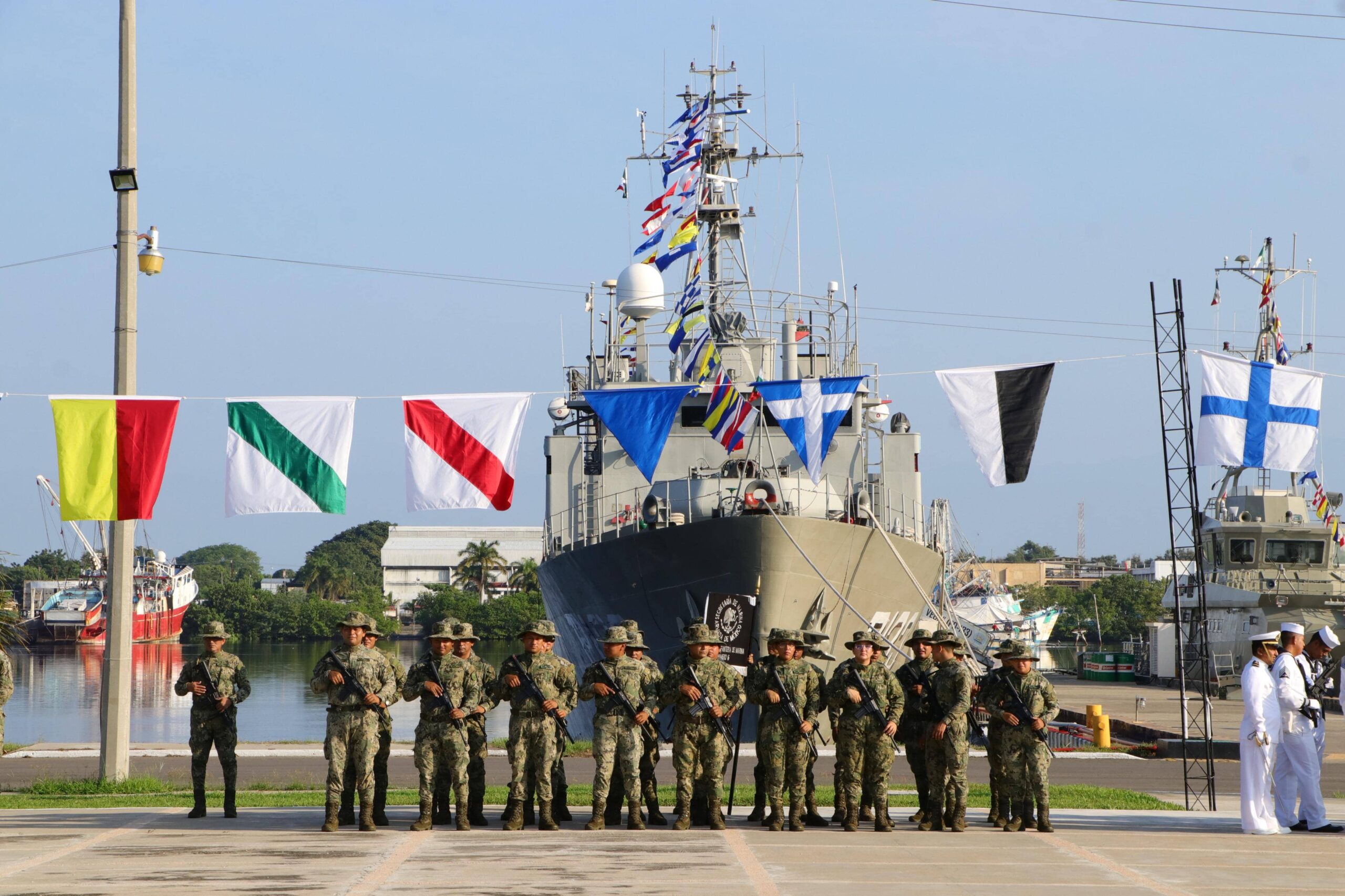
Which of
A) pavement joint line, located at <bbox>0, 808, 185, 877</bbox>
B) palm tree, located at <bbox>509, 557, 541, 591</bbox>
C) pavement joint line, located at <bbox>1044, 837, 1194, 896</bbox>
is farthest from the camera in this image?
palm tree, located at <bbox>509, 557, 541, 591</bbox>

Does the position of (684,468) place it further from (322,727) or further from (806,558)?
(322,727)

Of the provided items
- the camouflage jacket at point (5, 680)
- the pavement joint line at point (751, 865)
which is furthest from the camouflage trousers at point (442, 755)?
the camouflage jacket at point (5, 680)

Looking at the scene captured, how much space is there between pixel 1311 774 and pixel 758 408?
8.16 m

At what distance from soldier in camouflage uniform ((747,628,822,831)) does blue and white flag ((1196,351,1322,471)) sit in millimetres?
5823

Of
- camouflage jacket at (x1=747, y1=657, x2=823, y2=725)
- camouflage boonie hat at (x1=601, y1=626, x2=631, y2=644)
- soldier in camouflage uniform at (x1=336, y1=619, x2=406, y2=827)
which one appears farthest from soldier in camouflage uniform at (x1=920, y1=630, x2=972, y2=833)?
soldier in camouflage uniform at (x1=336, y1=619, x2=406, y2=827)

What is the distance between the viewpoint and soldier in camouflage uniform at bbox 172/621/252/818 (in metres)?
10.1

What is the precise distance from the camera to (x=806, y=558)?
17016 mm

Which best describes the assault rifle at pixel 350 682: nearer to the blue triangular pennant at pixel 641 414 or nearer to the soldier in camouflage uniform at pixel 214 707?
the soldier in camouflage uniform at pixel 214 707

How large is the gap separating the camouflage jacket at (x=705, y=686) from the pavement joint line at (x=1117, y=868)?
2.37 meters

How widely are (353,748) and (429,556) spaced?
314 ft

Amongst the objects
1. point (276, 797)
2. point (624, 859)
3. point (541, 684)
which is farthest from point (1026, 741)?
point (276, 797)

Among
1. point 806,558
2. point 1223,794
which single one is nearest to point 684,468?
point 806,558

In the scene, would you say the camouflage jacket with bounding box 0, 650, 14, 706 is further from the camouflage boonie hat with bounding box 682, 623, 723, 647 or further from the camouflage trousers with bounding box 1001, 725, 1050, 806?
the camouflage trousers with bounding box 1001, 725, 1050, 806

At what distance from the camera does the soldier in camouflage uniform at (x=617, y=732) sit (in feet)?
32.3
